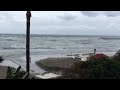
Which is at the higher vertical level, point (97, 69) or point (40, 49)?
point (97, 69)

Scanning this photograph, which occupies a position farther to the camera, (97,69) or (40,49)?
(40,49)

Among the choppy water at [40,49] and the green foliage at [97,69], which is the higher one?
the green foliage at [97,69]

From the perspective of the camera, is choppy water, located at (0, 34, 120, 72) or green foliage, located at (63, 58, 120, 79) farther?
choppy water, located at (0, 34, 120, 72)

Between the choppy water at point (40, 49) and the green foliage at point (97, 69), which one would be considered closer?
the green foliage at point (97, 69)

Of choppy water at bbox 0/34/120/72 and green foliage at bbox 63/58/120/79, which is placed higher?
green foliage at bbox 63/58/120/79
